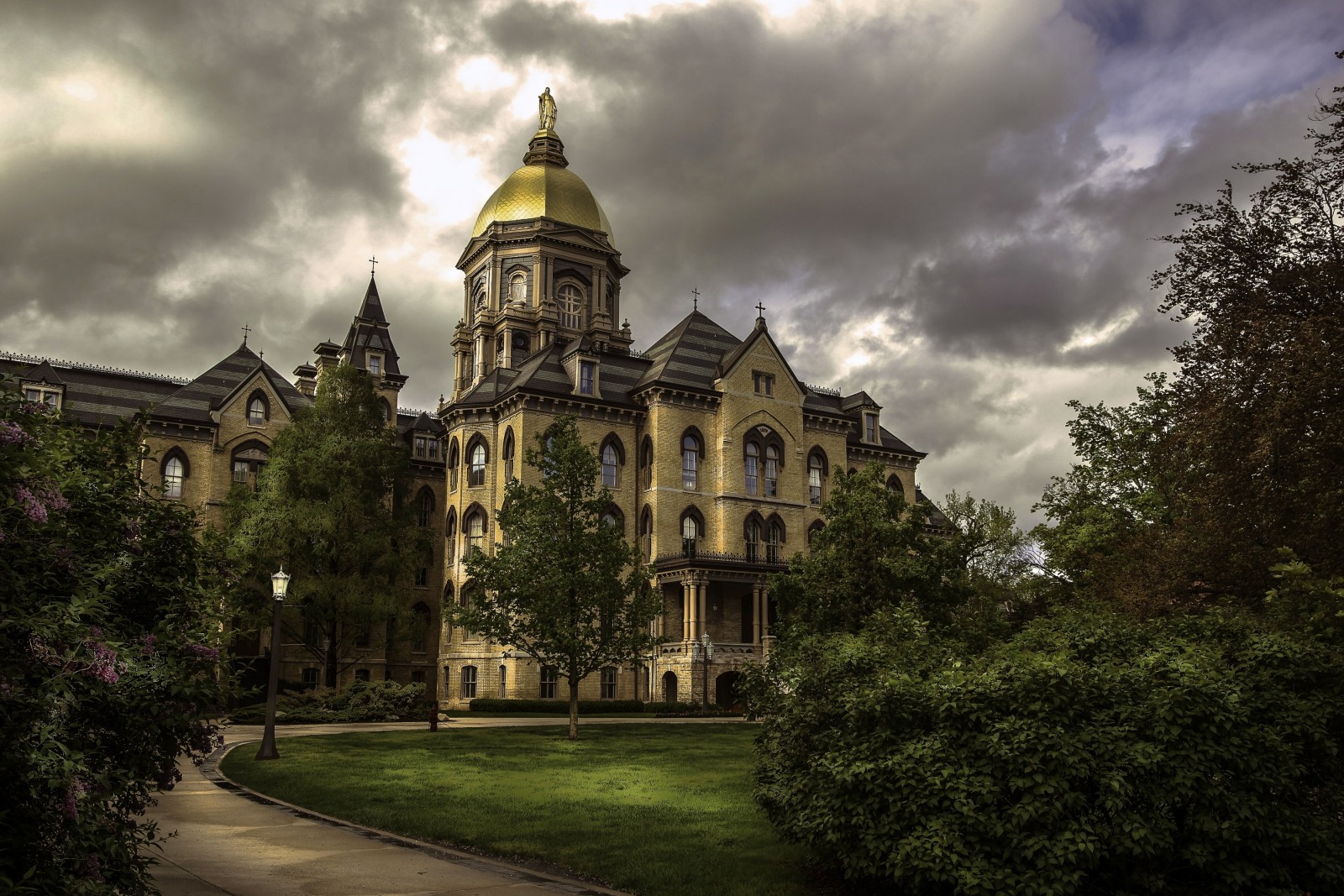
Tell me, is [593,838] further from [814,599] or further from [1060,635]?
[814,599]

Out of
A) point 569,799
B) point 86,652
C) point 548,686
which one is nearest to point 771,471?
point 548,686

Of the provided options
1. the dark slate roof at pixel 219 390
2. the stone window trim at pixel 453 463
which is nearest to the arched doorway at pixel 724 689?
the stone window trim at pixel 453 463

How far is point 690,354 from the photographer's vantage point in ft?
196

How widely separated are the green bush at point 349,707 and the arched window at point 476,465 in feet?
45.6

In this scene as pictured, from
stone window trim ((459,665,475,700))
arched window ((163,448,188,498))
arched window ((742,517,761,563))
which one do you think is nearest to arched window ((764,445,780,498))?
arched window ((742,517,761,563))

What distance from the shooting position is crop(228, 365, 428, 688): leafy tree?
46.0 meters

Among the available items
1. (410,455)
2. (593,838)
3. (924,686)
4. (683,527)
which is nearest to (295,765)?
(593,838)

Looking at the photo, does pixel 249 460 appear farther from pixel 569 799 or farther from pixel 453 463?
pixel 569 799

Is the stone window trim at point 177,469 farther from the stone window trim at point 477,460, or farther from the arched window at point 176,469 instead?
the stone window trim at point 477,460

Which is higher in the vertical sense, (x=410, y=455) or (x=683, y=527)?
(x=410, y=455)

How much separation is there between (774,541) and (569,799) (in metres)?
39.8

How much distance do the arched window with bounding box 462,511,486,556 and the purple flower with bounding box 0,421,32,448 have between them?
46.5 metres

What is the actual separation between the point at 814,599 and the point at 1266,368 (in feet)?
46.2

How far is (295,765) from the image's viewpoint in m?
23.4
